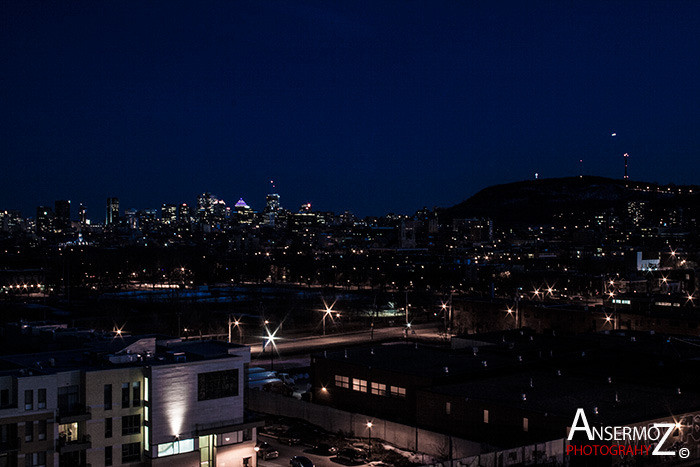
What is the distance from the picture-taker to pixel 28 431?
15633mm

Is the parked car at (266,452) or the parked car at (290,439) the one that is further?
the parked car at (290,439)

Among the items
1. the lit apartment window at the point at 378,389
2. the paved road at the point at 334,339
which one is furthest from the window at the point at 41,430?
the paved road at the point at 334,339

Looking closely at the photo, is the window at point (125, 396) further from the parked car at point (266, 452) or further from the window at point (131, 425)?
the parked car at point (266, 452)

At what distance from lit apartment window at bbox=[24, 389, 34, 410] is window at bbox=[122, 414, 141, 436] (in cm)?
210

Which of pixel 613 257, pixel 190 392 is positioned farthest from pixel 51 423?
pixel 613 257

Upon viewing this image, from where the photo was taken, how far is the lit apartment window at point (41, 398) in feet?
52.5

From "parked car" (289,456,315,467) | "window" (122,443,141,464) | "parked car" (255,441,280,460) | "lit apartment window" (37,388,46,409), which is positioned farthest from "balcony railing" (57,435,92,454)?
"parked car" (289,456,315,467)

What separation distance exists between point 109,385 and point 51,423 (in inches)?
59.7

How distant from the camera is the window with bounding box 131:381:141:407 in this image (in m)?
17.3

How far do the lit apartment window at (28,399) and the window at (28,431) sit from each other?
0.34m

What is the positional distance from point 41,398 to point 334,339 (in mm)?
23313

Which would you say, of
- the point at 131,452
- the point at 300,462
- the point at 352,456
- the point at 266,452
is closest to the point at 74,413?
the point at 131,452

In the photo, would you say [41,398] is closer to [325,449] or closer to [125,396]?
[125,396]

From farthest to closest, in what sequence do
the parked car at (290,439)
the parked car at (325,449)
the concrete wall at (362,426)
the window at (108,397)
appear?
the parked car at (290,439) → the parked car at (325,449) → the concrete wall at (362,426) → the window at (108,397)
